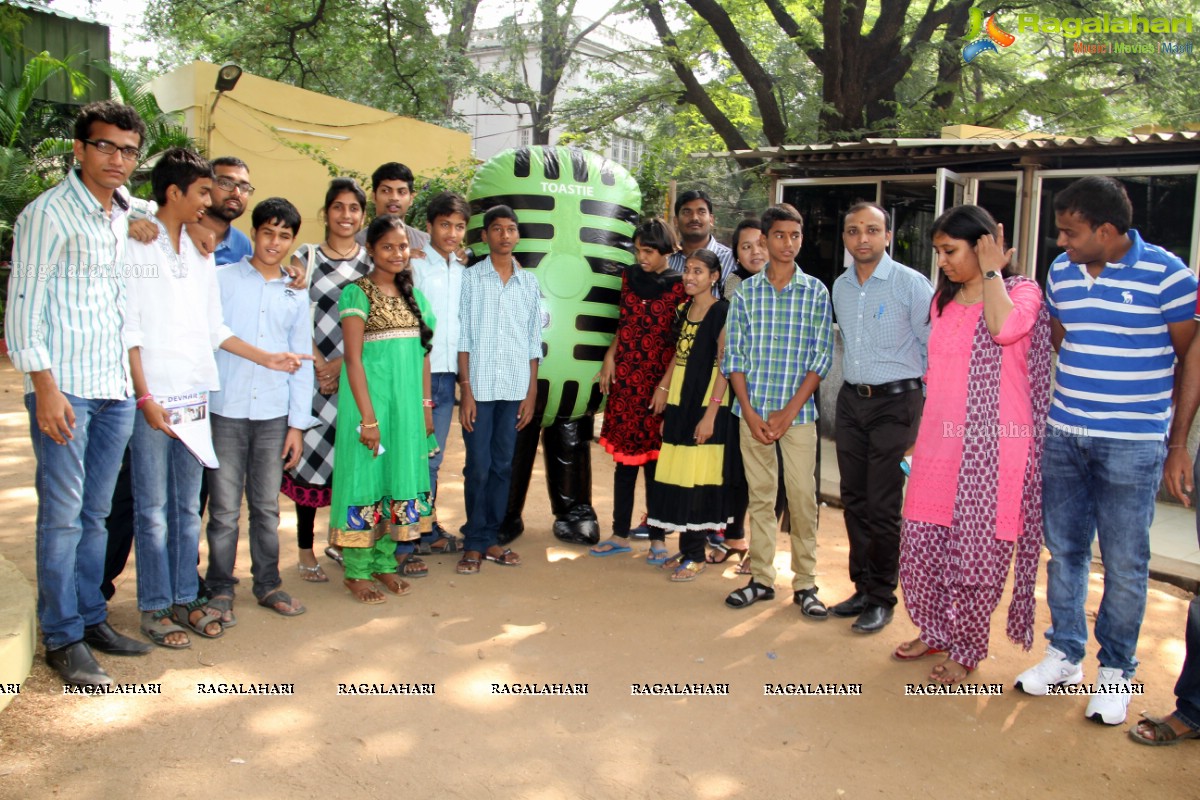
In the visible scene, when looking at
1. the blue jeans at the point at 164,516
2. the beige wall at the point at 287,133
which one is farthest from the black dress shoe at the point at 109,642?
the beige wall at the point at 287,133

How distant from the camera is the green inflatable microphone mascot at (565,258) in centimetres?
492

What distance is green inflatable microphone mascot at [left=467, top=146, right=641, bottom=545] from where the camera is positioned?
16.1 ft

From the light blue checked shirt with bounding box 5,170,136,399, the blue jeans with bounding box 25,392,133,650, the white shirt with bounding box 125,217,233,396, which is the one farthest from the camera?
the white shirt with bounding box 125,217,233,396

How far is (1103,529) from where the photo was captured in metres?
3.29

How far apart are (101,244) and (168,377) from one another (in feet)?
1.74

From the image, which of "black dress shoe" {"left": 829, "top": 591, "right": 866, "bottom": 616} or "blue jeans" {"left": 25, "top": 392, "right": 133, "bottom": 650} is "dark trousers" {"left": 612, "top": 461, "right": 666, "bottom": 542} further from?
"blue jeans" {"left": 25, "top": 392, "right": 133, "bottom": 650}

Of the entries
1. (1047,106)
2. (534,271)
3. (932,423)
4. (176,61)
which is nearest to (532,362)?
(534,271)

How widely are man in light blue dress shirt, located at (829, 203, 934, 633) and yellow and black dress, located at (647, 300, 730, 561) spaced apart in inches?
24.7

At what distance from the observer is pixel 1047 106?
12039 mm

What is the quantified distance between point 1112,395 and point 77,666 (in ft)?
11.8

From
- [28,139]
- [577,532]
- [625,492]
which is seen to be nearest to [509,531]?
[577,532]

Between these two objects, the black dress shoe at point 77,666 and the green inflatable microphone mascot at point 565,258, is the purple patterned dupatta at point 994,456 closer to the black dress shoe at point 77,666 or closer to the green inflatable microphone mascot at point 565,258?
the green inflatable microphone mascot at point 565,258

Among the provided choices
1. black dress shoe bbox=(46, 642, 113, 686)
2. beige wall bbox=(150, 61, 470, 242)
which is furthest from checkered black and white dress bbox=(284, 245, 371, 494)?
beige wall bbox=(150, 61, 470, 242)

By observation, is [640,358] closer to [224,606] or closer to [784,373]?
[784,373]
